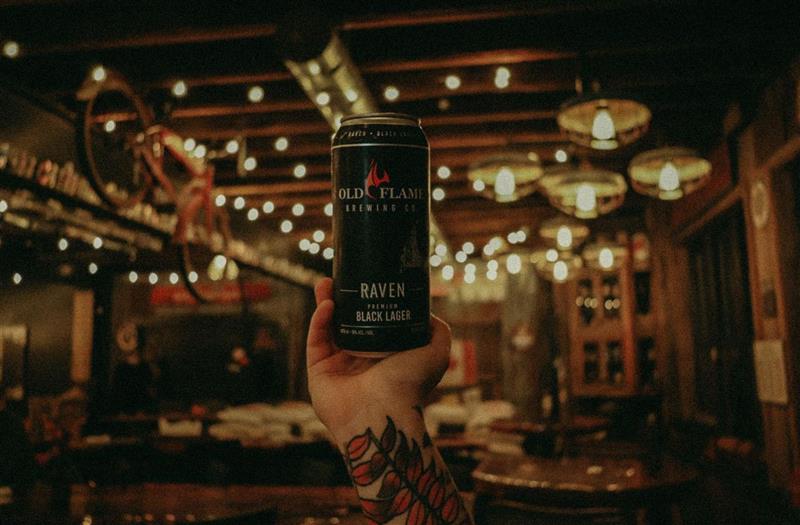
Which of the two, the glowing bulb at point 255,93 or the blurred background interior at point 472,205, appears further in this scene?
the glowing bulb at point 255,93

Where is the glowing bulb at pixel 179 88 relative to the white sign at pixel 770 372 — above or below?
above

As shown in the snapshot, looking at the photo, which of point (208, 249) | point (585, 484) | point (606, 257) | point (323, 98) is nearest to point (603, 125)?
point (323, 98)

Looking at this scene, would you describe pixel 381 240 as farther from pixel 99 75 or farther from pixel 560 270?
pixel 560 270

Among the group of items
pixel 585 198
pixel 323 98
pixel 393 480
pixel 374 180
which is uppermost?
pixel 323 98

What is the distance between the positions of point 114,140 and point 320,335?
4193 millimetres

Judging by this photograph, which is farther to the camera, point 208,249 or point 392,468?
point 208,249

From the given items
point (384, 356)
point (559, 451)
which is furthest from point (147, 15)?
point (559, 451)

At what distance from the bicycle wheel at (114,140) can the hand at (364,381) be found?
10.0 feet

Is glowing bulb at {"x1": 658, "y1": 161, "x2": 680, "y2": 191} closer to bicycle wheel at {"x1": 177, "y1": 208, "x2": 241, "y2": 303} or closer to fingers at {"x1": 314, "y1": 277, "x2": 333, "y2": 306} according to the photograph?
fingers at {"x1": 314, "y1": 277, "x2": 333, "y2": 306}

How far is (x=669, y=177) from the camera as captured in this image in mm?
3912

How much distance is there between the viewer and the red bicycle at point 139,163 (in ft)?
12.8

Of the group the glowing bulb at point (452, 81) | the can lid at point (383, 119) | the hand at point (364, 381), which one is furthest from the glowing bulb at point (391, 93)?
the hand at point (364, 381)

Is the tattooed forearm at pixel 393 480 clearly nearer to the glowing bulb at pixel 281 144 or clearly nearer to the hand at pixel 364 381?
the hand at pixel 364 381

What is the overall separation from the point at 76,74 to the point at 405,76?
226 centimetres
